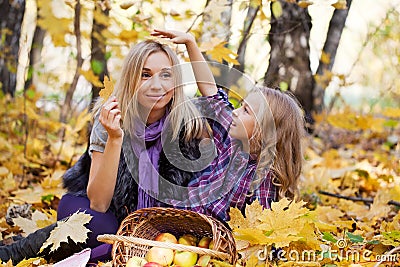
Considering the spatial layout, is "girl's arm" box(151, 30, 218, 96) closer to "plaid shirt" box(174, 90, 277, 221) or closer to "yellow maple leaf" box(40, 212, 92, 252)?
"plaid shirt" box(174, 90, 277, 221)

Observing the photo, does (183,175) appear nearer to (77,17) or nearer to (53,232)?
(53,232)

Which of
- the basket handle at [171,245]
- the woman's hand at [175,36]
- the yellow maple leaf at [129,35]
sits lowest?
the basket handle at [171,245]

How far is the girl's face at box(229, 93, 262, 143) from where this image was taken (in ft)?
6.61

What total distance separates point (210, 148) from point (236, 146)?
0.37 feet

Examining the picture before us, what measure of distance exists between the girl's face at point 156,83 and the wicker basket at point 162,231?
456 mm

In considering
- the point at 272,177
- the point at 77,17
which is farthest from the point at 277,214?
the point at 77,17

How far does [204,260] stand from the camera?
5.41 ft

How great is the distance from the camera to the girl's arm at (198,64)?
6.96 ft

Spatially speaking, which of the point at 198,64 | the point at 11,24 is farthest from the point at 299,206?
the point at 11,24

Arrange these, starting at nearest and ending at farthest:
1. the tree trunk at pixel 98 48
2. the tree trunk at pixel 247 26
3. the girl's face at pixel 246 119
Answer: the girl's face at pixel 246 119
the tree trunk at pixel 247 26
the tree trunk at pixel 98 48

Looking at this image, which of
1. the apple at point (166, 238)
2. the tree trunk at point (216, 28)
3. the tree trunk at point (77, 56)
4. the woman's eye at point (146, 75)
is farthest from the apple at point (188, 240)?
the tree trunk at point (77, 56)

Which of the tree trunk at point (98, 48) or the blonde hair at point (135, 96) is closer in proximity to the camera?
the blonde hair at point (135, 96)

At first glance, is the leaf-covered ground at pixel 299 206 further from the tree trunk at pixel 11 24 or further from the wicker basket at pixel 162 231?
the tree trunk at pixel 11 24
